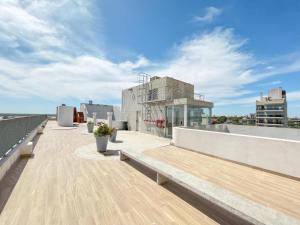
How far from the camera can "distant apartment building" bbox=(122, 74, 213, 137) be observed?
12.4 m

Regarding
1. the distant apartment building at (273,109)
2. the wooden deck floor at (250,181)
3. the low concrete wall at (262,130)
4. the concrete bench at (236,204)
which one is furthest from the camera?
the distant apartment building at (273,109)

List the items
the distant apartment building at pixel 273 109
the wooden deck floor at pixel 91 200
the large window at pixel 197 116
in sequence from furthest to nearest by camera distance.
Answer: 1. the distant apartment building at pixel 273 109
2. the large window at pixel 197 116
3. the wooden deck floor at pixel 91 200

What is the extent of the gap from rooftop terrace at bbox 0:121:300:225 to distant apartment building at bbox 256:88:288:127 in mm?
65959

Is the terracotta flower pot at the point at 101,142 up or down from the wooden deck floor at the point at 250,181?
up

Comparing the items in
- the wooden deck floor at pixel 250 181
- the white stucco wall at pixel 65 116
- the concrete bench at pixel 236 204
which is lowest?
the wooden deck floor at pixel 250 181

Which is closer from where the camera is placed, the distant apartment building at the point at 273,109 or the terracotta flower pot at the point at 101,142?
the terracotta flower pot at the point at 101,142

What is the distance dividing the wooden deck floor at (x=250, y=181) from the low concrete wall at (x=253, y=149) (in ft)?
0.83

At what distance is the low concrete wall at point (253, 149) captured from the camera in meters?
4.42

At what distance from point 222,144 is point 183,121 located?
6.10 meters

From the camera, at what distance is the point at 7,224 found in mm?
2354

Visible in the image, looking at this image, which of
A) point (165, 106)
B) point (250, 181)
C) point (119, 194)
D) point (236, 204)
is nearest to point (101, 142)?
point (119, 194)

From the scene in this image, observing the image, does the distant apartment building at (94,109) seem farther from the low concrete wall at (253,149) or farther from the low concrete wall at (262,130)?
the low concrete wall at (253,149)

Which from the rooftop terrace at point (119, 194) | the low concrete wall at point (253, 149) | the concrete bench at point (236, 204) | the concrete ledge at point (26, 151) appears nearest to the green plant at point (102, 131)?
the rooftop terrace at point (119, 194)

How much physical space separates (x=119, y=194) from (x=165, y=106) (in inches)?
407
